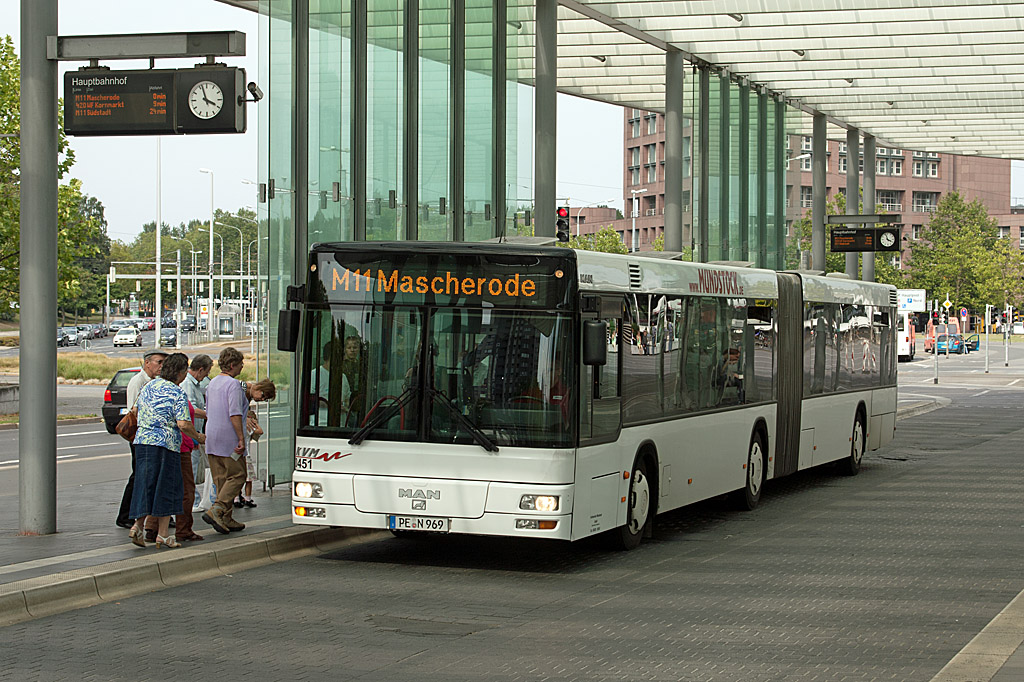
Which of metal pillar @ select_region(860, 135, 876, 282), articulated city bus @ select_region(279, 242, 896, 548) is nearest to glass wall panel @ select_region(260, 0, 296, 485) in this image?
articulated city bus @ select_region(279, 242, 896, 548)

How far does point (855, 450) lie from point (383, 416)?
11974 millimetres

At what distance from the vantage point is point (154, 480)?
11.2 meters

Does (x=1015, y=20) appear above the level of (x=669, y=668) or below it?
above

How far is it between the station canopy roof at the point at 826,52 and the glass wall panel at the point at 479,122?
948 millimetres

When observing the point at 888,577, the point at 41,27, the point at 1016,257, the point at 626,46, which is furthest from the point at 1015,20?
the point at 1016,257

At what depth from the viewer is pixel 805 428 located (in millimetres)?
18938

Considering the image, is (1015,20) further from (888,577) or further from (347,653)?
(347,653)

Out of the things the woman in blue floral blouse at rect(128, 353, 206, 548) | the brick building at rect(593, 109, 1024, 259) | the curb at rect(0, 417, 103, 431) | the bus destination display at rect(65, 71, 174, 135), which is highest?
the brick building at rect(593, 109, 1024, 259)

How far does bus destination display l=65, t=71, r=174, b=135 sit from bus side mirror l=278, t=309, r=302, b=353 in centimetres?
182

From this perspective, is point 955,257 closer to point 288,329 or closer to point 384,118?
point 384,118

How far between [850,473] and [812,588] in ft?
35.6

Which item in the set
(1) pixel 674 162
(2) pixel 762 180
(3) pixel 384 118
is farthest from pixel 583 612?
(2) pixel 762 180

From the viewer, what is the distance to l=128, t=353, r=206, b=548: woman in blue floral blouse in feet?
36.4

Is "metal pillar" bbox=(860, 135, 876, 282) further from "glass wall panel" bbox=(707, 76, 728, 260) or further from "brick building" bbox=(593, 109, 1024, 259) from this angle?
"brick building" bbox=(593, 109, 1024, 259)
